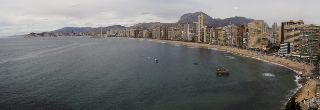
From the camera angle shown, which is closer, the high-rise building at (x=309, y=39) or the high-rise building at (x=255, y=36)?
the high-rise building at (x=309, y=39)

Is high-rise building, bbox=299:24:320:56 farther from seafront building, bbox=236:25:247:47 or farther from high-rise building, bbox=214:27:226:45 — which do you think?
high-rise building, bbox=214:27:226:45

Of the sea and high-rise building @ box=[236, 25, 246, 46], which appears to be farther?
high-rise building @ box=[236, 25, 246, 46]

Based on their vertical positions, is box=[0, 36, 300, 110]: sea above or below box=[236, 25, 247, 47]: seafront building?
below

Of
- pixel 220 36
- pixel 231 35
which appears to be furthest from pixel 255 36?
pixel 220 36

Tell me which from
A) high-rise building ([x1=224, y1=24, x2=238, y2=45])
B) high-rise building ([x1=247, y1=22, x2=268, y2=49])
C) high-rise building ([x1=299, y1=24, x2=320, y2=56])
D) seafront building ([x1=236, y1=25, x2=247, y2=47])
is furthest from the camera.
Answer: high-rise building ([x1=224, y1=24, x2=238, y2=45])

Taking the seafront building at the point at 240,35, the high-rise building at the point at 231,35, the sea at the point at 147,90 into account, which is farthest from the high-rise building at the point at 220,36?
the sea at the point at 147,90

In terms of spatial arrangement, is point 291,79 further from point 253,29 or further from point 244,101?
point 253,29

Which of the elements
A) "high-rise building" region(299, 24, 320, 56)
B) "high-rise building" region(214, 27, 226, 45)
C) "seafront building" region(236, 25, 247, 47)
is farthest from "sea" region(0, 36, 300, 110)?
"high-rise building" region(214, 27, 226, 45)

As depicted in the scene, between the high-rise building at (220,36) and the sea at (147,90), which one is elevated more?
the high-rise building at (220,36)

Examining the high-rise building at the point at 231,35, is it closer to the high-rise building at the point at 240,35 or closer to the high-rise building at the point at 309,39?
the high-rise building at the point at 240,35

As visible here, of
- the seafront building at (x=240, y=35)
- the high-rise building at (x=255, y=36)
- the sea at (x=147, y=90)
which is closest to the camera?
the sea at (x=147, y=90)

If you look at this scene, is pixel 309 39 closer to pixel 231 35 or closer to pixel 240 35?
pixel 240 35
